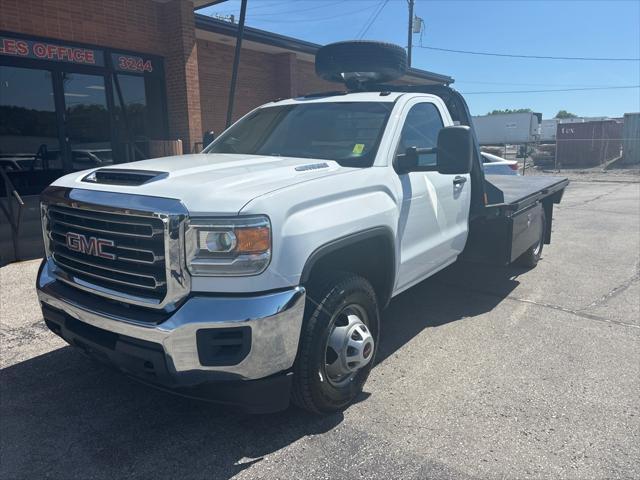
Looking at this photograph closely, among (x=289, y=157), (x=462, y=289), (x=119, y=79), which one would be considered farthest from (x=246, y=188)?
(x=119, y=79)

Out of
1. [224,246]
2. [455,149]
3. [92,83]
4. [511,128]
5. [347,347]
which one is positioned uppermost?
[92,83]

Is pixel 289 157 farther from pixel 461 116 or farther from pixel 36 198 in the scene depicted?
pixel 36 198

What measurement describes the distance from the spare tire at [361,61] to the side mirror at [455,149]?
5.69 ft

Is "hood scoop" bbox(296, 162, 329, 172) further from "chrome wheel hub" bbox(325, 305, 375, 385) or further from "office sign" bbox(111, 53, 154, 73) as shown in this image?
"office sign" bbox(111, 53, 154, 73)

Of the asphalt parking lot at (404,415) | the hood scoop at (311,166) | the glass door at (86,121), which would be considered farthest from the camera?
the glass door at (86,121)

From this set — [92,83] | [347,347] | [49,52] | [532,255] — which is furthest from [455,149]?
[92,83]

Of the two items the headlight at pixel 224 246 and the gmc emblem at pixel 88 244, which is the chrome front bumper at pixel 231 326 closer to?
the headlight at pixel 224 246

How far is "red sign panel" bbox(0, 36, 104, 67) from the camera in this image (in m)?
8.56

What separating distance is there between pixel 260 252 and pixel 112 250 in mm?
846

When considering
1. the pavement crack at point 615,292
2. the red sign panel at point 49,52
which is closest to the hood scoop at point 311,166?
the pavement crack at point 615,292

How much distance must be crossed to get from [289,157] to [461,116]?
2.19m

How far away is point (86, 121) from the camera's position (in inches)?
395

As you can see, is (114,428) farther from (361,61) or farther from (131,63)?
(131,63)

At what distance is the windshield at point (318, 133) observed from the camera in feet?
12.4
